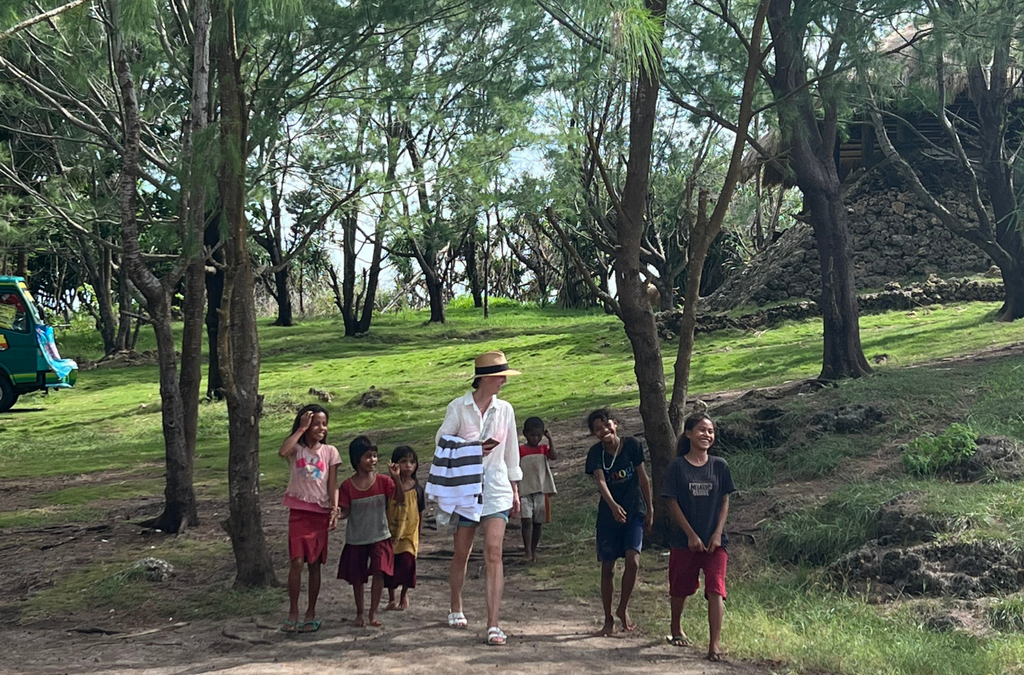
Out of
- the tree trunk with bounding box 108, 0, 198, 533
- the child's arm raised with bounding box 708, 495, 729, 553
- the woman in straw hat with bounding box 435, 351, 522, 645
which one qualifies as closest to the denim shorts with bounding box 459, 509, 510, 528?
the woman in straw hat with bounding box 435, 351, 522, 645

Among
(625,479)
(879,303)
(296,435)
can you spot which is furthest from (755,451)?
(879,303)

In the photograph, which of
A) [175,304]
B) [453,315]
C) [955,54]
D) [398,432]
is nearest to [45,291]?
[175,304]

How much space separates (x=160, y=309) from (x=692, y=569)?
5522 mm

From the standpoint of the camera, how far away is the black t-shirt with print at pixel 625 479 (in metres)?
6.53

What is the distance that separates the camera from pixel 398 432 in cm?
1521

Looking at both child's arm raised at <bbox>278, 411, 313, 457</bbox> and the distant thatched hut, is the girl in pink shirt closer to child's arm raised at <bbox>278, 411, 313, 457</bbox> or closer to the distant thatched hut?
child's arm raised at <bbox>278, 411, 313, 457</bbox>

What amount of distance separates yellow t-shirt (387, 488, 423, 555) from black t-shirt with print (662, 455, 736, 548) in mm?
1682

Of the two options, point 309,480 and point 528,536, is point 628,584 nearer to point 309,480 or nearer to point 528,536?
point 309,480

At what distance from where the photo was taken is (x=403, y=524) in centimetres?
680

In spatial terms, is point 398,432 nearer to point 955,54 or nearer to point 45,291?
point 955,54

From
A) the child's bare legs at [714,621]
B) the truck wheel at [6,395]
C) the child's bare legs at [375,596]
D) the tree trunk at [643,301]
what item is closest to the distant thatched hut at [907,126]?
the tree trunk at [643,301]

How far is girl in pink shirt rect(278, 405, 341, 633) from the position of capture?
6.38m

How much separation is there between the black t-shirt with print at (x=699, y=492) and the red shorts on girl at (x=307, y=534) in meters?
2.01

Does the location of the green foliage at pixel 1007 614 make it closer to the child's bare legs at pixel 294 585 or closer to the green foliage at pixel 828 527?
the green foliage at pixel 828 527
